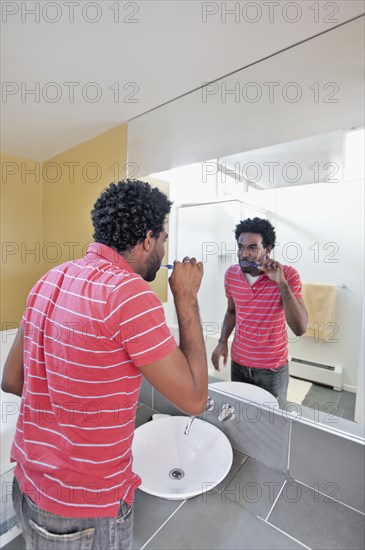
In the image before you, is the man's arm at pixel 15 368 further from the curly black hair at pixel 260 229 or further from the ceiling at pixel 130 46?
the ceiling at pixel 130 46

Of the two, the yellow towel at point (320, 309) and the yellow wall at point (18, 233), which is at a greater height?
the yellow wall at point (18, 233)

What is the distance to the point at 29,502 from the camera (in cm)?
57

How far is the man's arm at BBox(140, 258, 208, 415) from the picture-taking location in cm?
52

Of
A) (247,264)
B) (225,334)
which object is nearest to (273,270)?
(247,264)

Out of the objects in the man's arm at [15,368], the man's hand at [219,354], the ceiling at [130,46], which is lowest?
the man's hand at [219,354]

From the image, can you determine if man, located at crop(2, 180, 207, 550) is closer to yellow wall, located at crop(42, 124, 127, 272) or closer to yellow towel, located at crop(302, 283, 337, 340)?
yellow towel, located at crop(302, 283, 337, 340)

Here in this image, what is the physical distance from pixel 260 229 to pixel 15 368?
2.95 ft

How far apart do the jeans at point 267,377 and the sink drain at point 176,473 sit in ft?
1.26

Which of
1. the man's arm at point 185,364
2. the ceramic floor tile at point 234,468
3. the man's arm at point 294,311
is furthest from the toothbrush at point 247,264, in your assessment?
the ceramic floor tile at point 234,468

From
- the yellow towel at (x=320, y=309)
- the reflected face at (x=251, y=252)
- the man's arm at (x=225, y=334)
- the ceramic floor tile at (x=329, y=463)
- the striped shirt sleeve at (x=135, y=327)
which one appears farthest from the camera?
the man's arm at (x=225, y=334)

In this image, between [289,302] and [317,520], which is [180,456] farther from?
[289,302]

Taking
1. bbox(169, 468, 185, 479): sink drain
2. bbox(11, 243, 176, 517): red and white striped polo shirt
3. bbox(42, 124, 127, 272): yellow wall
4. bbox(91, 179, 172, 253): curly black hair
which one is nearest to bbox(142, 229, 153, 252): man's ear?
bbox(91, 179, 172, 253): curly black hair

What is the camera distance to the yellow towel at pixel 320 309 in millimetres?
914

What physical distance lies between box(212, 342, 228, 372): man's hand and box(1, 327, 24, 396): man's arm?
0.74m
